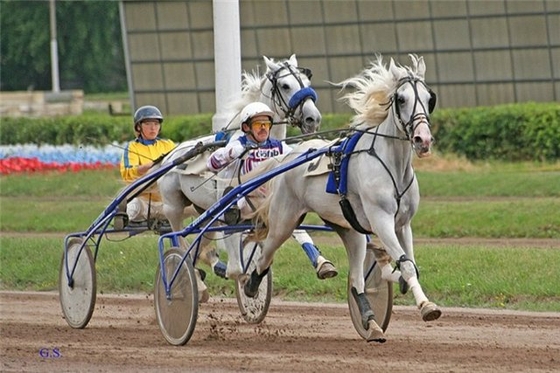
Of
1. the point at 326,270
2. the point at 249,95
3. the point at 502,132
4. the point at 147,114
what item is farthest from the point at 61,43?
the point at 326,270

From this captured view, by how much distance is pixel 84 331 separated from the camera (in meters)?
9.74

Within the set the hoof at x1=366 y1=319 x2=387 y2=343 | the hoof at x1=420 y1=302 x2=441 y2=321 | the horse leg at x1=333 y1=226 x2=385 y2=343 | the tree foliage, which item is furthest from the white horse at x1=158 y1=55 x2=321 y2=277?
the tree foliage

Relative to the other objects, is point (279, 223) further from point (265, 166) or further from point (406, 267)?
point (406, 267)

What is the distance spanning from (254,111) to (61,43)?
152 feet

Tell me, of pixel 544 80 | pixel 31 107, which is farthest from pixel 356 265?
pixel 31 107

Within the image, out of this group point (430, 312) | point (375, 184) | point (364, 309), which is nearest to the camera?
point (430, 312)

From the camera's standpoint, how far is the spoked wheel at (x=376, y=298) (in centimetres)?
879

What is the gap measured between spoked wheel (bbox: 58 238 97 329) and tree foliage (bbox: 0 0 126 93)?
42060 mm

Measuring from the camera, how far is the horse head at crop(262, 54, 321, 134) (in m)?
9.42

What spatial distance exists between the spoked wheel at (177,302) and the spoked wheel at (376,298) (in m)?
0.98

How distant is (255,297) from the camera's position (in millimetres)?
9836

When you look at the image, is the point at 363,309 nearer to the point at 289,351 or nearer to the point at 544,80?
the point at 289,351

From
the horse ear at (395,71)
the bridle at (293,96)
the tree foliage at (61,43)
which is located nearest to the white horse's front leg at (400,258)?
the horse ear at (395,71)

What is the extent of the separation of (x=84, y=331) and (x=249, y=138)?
1775 mm
